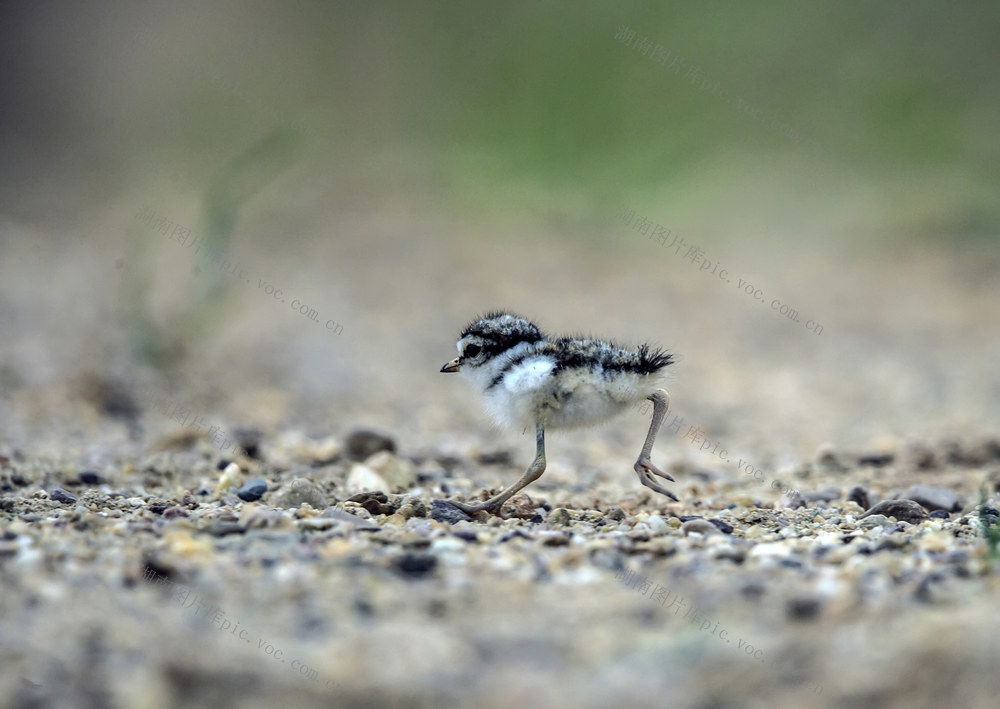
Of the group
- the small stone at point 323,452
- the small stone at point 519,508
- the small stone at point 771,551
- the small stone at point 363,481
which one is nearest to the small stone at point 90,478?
the small stone at point 323,452

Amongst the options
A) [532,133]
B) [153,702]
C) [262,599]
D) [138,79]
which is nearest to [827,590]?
[262,599]

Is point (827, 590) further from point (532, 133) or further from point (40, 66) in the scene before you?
point (40, 66)

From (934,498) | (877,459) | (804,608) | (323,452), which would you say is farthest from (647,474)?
(877,459)

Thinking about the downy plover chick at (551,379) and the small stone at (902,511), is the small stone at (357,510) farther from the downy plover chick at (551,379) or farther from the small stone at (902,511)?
the small stone at (902,511)

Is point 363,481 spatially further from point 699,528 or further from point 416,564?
point 416,564

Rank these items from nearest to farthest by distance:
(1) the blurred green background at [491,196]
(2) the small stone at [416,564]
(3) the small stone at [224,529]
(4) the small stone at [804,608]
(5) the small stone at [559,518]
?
(4) the small stone at [804,608] < (2) the small stone at [416,564] < (3) the small stone at [224,529] < (5) the small stone at [559,518] < (1) the blurred green background at [491,196]

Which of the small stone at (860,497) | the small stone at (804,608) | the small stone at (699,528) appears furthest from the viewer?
the small stone at (860,497)
